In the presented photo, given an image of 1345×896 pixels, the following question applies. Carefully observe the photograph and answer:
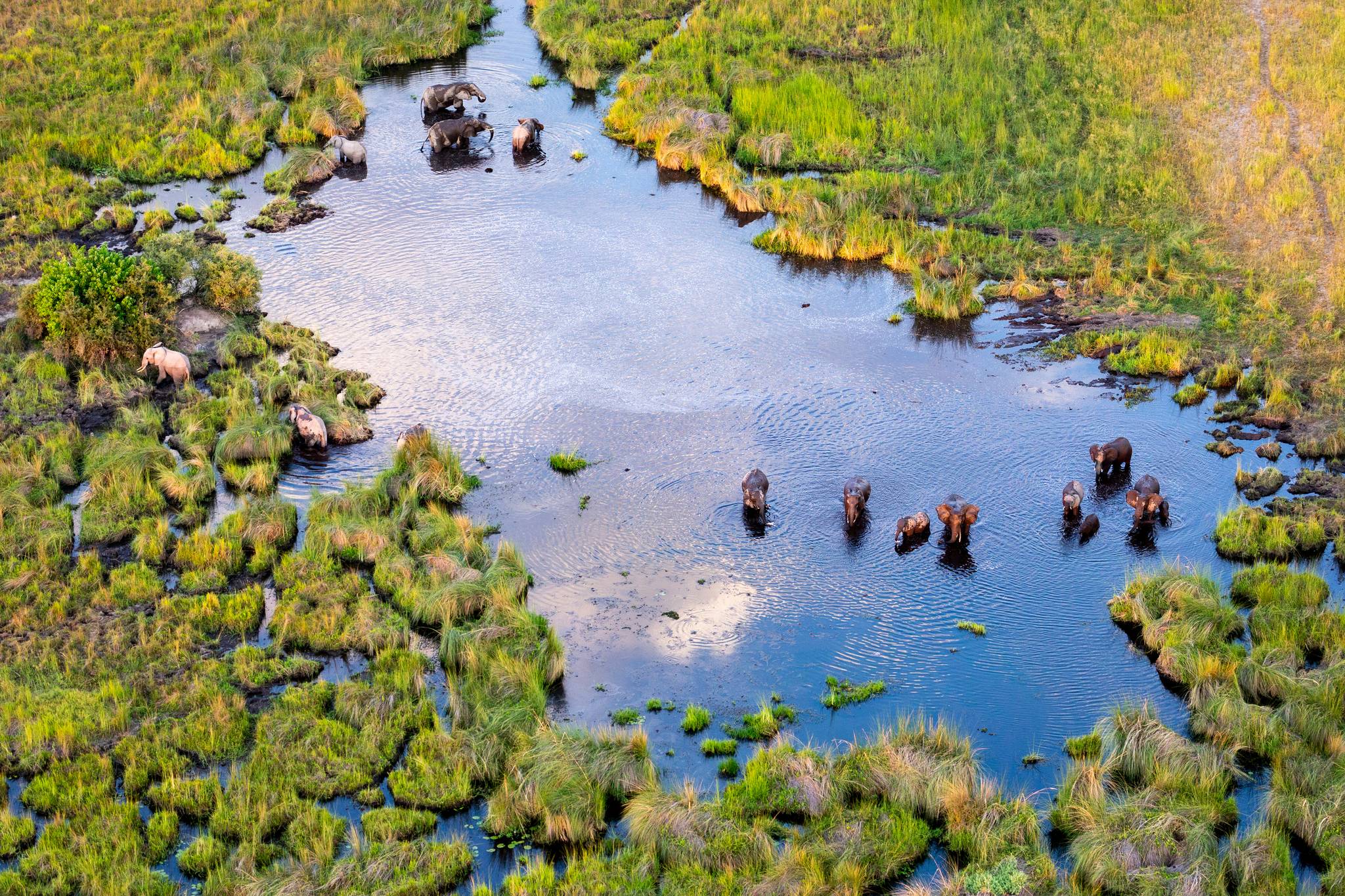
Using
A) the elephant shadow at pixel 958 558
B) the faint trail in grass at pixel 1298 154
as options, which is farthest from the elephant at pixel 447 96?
the elephant shadow at pixel 958 558

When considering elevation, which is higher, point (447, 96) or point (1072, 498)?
point (447, 96)

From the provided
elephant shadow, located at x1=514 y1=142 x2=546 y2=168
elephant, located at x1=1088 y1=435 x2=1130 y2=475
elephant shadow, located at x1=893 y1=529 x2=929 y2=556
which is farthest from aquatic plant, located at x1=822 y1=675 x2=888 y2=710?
elephant shadow, located at x1=514 y1=142 x2=546 y2=168

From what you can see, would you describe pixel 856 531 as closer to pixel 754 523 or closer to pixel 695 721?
pixel 754 523

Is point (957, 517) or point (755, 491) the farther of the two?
point (755, 491)

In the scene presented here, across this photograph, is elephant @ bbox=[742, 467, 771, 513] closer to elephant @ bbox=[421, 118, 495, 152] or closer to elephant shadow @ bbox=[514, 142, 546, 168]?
elephant shadow @ bbox=[514, 142, 546, 168]

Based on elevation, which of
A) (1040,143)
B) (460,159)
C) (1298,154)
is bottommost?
(460,159)

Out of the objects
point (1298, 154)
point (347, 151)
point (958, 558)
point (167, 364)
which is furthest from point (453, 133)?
point (1298, 154)

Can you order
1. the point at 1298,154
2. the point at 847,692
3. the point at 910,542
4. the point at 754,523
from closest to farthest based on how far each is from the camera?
the point at 847,692
the point at 910,542
the point at 754,523
the point at 1298,154

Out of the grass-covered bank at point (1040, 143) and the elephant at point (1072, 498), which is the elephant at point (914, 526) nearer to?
the elephant at point (1072, 498)
